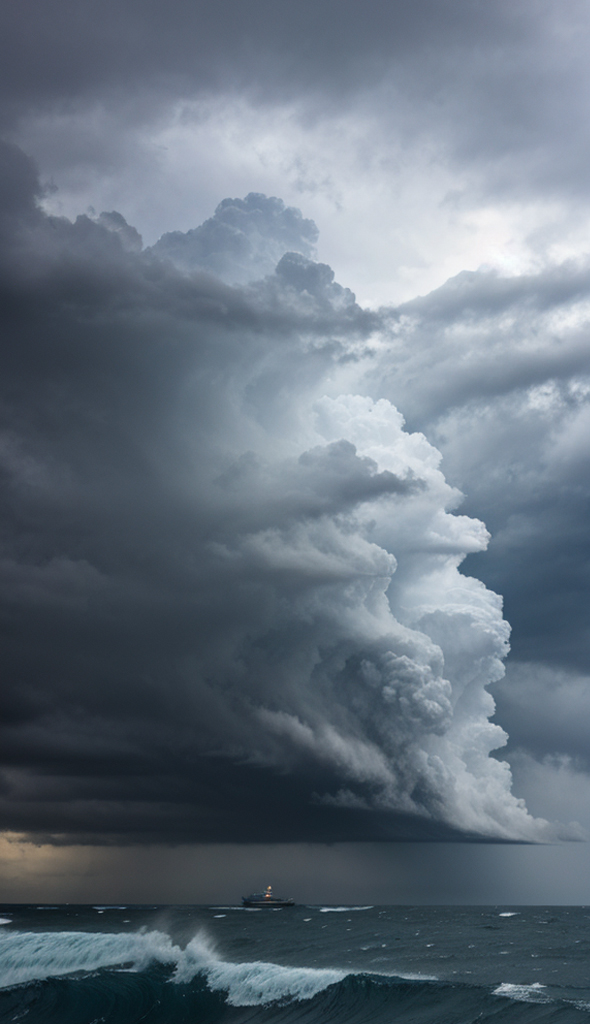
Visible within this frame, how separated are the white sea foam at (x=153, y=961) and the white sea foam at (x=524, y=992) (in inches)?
351

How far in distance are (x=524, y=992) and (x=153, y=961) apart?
86.4 ft

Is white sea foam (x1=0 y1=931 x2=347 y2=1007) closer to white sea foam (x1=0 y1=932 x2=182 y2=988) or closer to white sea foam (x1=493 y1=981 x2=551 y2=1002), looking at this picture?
white sea foam (x1=0 y1=932 x2=182 y2=988)

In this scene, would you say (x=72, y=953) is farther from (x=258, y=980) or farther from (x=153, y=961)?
(x=258, y=980)

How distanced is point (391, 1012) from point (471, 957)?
2605 cm

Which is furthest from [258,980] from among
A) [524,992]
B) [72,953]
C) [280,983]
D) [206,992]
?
[72,953]

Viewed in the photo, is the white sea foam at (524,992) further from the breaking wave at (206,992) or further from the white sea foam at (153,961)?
the white sea foam at (153,961)

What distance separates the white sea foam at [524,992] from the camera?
41.7m

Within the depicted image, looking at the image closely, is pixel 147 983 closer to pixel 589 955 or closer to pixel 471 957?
pixel 471 957

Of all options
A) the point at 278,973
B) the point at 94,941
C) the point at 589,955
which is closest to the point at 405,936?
the point at 589,955

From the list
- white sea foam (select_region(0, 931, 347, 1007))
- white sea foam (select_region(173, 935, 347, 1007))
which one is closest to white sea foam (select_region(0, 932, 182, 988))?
white sea foam (select_region(0, 931, 347, 1007))

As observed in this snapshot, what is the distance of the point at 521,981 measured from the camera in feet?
163

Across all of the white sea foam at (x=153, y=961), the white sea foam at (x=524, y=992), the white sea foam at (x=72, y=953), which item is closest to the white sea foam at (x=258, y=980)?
the white sea foam at (x=153, y=961)

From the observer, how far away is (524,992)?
4406 centimetres

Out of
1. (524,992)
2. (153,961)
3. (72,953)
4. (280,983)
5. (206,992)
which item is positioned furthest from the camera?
(72,953)
